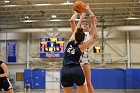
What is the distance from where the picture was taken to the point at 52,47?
2228 cm

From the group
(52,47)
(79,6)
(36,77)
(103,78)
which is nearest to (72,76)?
(79,6)

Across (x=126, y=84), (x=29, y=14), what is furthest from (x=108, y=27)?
(x=29, y=14)

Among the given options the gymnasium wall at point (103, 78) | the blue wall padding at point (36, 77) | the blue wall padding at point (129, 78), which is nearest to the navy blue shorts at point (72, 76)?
the gymnasium wall at point (103, 78)

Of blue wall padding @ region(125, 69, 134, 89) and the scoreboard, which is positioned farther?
blue wall padding @ region(125, 69, 134, 89)

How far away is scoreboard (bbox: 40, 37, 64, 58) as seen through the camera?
2233 centimetres

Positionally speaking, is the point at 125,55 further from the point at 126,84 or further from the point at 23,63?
the point at 23,63

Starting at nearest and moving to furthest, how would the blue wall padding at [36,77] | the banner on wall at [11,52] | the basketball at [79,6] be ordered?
the basketball at [79,6] → the blue wall padding at [36,77] → the banner on wall at [11,52]

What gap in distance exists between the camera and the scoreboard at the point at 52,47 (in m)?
22.3

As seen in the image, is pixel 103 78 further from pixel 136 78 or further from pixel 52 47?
pixel 52 47

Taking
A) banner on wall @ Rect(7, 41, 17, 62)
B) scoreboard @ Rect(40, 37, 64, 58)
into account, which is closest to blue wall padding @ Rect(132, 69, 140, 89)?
scoreboard @ Rect(40, 37, 64, 58)

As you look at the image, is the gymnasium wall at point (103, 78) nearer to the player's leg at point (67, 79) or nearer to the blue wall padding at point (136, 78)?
the blue wall padding at point (136, 78)

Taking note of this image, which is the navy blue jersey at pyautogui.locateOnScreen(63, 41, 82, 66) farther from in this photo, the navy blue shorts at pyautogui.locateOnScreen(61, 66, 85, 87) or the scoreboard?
the scoreboard

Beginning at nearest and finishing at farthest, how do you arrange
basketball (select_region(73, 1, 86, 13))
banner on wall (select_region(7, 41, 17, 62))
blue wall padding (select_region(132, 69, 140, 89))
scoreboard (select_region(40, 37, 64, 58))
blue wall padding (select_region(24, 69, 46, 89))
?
basketball (select_region(73, 1, 86, 13)) < scoreboard (select_region(40, 37, 64, 58)) < blue wall padding (select_region(132, 69, 140, 89)) < blue wall padding (select_region(24, 69, 46, 89)) < banner on wall (select_region(7, 41, 17, 62))

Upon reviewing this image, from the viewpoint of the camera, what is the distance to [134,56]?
2411 cm
